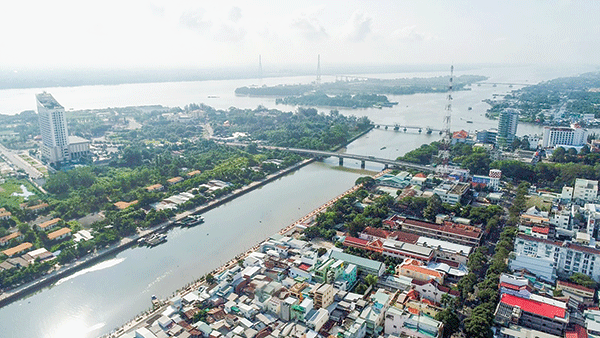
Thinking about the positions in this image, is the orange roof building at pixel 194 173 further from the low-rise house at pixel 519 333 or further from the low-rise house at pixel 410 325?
the low-rise house at pixel 519 333

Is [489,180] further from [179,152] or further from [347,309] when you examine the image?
[179,152]

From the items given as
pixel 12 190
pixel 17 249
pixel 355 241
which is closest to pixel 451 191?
pixel 355 241

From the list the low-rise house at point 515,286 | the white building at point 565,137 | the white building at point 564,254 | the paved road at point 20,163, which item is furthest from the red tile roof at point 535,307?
the paved road at point 20,163

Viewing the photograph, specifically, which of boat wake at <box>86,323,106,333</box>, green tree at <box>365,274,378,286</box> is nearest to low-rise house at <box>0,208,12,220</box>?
boat wake at <box>86,323,106,333</box>

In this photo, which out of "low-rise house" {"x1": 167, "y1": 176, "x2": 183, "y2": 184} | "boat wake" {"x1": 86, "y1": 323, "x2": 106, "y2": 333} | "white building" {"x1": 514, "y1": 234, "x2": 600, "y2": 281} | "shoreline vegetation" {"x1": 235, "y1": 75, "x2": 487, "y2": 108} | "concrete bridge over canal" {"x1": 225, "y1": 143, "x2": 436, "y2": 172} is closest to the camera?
"boat wake" {"x1": 86, "y1": 323, "x2": 106, "y2": 333}

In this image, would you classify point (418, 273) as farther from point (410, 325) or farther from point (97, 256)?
point (97, 256)

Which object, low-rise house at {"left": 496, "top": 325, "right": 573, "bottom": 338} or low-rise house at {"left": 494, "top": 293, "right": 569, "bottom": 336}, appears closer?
low-rise house at {"left": 496, "top": 325, "right": 573, "bottom": 338}

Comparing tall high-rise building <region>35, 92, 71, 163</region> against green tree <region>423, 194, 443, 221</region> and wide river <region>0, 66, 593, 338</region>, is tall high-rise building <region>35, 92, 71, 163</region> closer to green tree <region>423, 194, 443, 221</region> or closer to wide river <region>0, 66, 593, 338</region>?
wide river <region>0, 66, 593, 338</region>
